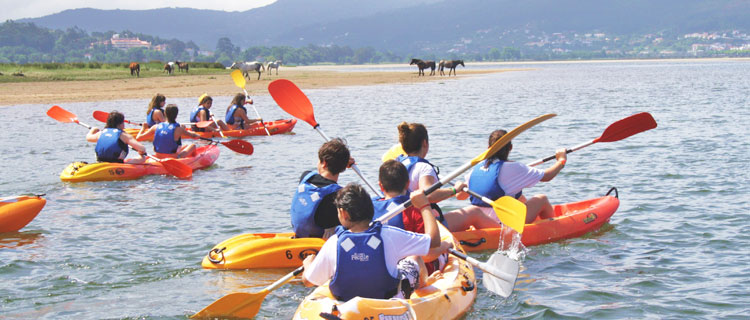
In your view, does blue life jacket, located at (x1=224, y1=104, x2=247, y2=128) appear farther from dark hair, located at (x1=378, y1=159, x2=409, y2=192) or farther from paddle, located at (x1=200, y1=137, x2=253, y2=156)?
dark hair, located at (x1=378, y1=159, x2=409, y2=192)

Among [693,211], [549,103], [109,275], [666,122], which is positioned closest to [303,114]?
[109,275]

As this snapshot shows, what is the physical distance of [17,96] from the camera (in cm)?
3114

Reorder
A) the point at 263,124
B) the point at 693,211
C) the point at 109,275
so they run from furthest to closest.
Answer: the point at 263,124 → the point at 693,211 → the point at 109,275

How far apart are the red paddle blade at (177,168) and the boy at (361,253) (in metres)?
7.93

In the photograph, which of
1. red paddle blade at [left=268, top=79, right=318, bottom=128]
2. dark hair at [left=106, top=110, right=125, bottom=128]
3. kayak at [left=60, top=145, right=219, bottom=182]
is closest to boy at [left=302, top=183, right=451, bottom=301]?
red paddle blade at [left=268, top=79, right=318, bottom=128]

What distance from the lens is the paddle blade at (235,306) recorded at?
20.5ft

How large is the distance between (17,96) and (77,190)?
21.4 meters

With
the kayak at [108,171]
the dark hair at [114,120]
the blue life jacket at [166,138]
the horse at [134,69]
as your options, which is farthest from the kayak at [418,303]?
the horse at [134,69]

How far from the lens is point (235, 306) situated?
246 inches

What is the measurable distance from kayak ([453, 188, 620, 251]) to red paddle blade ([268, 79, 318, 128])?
321cm

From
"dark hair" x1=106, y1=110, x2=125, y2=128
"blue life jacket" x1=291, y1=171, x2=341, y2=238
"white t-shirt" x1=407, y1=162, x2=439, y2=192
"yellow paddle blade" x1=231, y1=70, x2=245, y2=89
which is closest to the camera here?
"blue life jacket" x1=291, y1=171, x2=341, y2=238

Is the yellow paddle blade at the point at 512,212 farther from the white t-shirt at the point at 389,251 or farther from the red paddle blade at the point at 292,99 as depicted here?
the red paddle blade at the point at 292,99

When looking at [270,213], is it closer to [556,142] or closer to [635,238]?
[635,238]

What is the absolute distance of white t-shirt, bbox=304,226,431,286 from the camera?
5.38m
